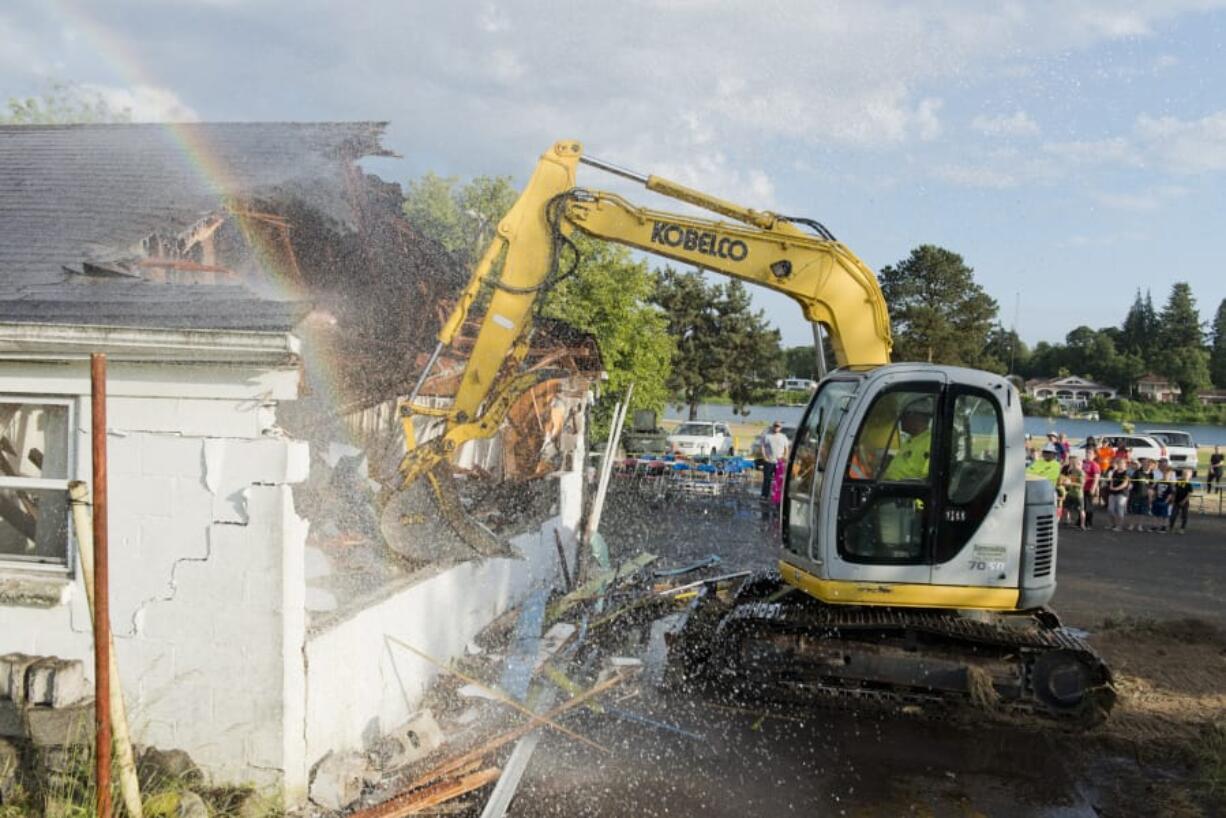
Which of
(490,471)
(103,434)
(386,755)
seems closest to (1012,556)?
(386,755)

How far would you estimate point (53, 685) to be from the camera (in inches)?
175

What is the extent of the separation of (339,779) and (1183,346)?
7947 centimetres

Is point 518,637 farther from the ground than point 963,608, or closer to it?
closer to it

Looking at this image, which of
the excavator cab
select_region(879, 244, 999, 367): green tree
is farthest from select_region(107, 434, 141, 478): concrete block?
select_region(879, 244, 999, 367): green tree

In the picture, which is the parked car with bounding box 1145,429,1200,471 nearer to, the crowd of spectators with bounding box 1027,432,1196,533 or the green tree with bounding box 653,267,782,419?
the crowd of spectators with bounding box 1027,432,1196,533

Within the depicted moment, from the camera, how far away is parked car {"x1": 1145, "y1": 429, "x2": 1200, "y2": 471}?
87.6 feet

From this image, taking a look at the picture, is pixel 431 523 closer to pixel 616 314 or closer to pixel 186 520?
pixel 186 520

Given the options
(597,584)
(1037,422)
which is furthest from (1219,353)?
(597,584)

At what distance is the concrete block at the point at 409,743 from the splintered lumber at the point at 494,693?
1.75 ft

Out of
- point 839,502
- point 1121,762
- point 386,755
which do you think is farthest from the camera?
point 839,502

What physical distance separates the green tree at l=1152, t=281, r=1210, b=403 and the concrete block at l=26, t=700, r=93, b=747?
6991 cm

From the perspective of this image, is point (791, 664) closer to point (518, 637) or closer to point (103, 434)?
point (518, 637)

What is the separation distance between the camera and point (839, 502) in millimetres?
6691

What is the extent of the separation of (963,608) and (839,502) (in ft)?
4.20
